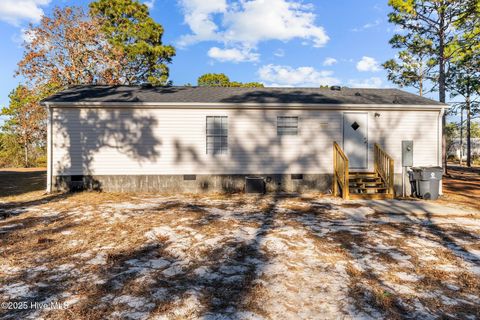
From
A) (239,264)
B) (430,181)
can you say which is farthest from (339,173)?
(239,264)

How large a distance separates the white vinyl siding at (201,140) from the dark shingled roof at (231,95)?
447 millimetres

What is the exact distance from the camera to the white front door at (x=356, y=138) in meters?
10.6

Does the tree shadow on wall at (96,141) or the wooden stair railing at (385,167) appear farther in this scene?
the tree shadow on wall at (96,141)

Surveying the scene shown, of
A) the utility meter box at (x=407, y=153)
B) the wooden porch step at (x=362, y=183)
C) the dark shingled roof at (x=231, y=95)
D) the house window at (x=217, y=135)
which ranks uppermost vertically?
the dark shingled roof at (x=231, y=95)

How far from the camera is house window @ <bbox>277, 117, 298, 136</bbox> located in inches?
415

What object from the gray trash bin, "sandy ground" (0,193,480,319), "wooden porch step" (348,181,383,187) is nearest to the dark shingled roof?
the gray trash bin

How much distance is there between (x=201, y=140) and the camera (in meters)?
10.3

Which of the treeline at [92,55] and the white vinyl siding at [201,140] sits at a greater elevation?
the treeline at [92,55]

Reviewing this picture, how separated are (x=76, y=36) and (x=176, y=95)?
11.8 m

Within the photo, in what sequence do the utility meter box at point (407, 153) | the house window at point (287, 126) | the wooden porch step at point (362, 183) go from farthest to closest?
the house window at point (287, 126), the utility meter box at point (407, 153), the wooden porch step at point (362, 183)

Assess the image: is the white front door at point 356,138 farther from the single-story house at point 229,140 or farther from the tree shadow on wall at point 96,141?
the tree shadow on wall at point 96,141

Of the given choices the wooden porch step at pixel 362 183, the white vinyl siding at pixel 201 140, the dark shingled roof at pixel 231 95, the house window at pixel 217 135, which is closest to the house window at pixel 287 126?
the white vinyl siding at pixel 201 140

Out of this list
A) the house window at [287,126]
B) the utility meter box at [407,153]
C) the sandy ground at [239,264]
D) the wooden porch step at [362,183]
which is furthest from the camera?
the house window at [287,126]

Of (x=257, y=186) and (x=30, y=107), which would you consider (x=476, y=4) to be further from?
(x=30, y=107)
